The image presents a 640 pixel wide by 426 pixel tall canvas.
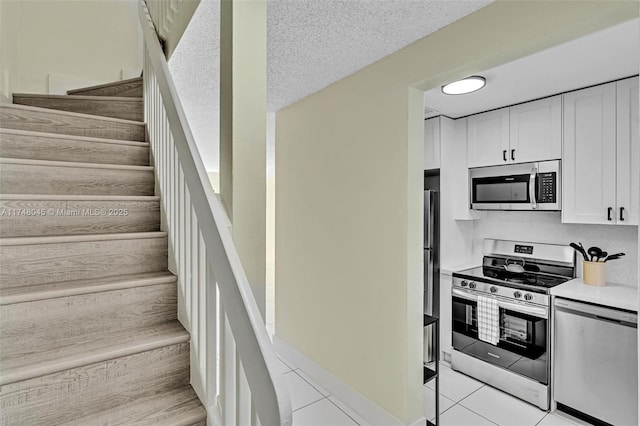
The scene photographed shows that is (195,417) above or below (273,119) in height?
below

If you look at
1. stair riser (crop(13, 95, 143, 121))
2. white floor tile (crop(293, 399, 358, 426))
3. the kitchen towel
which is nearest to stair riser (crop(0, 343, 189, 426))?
white floor tile (crop(293, 399, 358, 426))

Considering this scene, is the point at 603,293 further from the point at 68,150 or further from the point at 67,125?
the point at 67,125

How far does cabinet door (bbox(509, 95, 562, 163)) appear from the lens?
9.02 ft

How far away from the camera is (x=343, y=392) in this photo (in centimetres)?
260

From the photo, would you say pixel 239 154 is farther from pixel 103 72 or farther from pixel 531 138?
pixel 103 72

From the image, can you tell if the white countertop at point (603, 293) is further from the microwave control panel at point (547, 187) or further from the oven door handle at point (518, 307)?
the microwave control panel at point (547, 187)

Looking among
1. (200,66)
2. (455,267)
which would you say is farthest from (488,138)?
(200,66)

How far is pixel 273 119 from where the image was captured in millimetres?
3645

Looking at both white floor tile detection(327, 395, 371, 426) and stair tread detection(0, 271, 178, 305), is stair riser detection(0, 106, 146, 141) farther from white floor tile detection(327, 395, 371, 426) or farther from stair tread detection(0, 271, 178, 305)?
white floor tile detection(327, 395, 371, 426)

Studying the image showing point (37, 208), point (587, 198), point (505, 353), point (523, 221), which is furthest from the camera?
point (523, 221)

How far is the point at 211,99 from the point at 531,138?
274 cm

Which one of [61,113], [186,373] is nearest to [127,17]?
[61,113]

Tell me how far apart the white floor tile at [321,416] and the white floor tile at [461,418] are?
661mm

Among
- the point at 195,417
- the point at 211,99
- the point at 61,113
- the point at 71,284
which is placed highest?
the point at 211,99
